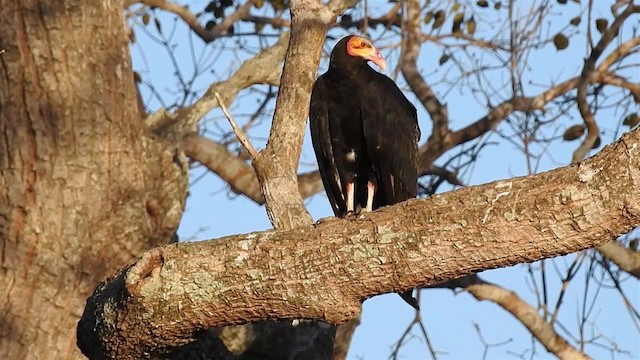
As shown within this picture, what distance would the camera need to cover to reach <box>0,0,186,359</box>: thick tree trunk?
15.9 feet

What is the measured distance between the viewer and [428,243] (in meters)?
2.87

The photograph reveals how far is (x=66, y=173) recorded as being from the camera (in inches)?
197

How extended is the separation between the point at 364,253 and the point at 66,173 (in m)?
2.36

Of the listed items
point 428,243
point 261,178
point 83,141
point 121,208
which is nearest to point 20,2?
point 83,141

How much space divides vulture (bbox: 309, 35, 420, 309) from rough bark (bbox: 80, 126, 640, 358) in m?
1.36

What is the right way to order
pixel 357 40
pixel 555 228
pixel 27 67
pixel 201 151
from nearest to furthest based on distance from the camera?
pixel 555 228
pixel 357 40
pixel 27 67
pixel 201 151

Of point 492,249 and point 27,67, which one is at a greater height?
point 27,67

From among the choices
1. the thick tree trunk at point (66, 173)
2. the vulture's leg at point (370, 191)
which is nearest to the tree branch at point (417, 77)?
the thick tree trunk at point (66, 173)

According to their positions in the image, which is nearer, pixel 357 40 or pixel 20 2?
pixel 357 40

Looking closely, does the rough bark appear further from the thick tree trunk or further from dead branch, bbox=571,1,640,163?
dead branch, bbox=571,1,640,163

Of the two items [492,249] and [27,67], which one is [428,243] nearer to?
[492,249]

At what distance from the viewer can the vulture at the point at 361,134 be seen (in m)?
4.49

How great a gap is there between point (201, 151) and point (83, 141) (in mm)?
1384

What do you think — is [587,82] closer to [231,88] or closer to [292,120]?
[231,88]
